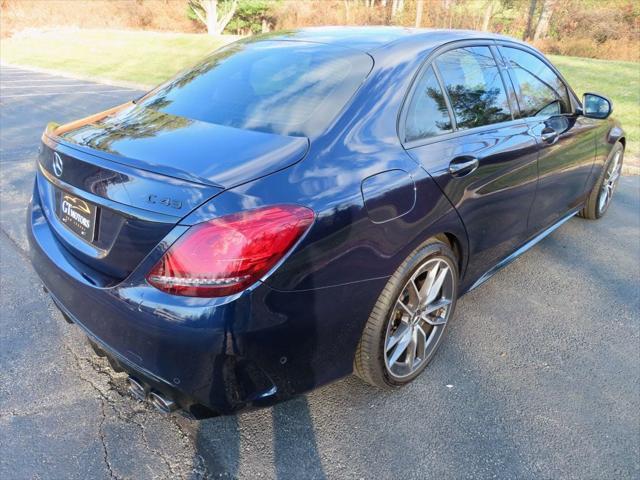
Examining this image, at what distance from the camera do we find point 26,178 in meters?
5.57

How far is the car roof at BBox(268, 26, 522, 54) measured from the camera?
8.20 ft

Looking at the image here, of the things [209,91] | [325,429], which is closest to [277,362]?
[325,429]

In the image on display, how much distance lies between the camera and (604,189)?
4.68m

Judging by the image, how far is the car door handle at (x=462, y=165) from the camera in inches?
94.7

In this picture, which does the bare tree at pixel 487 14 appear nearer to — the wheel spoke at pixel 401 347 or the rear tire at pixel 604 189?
the rear tire at pixel 604 189

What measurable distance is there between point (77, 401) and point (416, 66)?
2.33 m

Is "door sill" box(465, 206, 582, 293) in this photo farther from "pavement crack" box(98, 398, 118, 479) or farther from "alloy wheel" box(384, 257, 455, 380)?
"pavement crack" box(98, 398, 118, 479)

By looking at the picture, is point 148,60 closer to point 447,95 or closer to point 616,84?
point 616,84

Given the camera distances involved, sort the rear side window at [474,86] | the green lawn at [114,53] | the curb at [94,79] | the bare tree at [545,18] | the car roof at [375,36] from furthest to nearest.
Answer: the bare tree at [545,18], the green lawn at [114,53], the curb at [94,79], the rear side window at [474,86], the car roof at [375,36]

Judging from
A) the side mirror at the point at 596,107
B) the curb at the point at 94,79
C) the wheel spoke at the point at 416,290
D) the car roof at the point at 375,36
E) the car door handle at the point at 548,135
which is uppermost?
the car roof at the point at 375,36

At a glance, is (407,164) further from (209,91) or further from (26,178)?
(26,178)

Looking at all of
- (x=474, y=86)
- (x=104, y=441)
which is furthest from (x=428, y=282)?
→ (x=104, y=441)

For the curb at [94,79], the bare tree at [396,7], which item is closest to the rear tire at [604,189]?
the curb at [94,79]

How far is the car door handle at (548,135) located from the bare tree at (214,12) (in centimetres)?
2881
